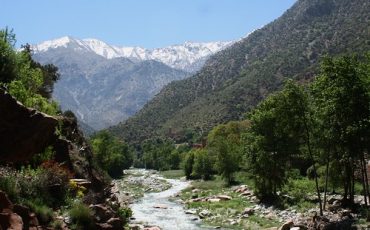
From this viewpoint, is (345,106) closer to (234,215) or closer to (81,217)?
(234,215)

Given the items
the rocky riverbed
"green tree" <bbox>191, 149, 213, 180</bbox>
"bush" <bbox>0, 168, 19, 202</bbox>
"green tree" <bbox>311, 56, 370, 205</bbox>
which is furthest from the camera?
"green tree" <bbox>191, 149, 213, 180</bbox>

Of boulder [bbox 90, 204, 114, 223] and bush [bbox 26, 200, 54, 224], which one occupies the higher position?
bush [bbox 26, 200, 54, 224]

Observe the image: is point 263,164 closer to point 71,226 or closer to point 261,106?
point 261,106

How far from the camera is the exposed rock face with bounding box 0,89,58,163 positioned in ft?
79.5

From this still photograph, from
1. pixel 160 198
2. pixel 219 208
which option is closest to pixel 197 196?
pixel 160 198

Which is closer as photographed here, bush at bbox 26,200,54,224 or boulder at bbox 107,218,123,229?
bush at bbox 26,200,54,224

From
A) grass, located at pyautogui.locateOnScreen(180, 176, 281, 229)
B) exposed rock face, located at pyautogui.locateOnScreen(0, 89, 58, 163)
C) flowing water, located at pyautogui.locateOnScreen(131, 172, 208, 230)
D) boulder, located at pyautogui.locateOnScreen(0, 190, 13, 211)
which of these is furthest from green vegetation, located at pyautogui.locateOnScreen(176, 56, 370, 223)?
boulder, located at pyautogui.locateOnScreen(0, 190, 13, 211)

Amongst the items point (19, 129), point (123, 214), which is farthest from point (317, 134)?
point (19, 129)

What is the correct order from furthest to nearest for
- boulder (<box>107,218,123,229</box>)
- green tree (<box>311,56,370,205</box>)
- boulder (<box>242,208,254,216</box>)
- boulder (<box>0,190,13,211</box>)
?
boulder (<box>242,208,254,216</box>) → green tree (<box>311,56,370,205</box>) → boulder (<box>107,218,123,229</box>) → boulder (<box>0,190,13,211</box>)

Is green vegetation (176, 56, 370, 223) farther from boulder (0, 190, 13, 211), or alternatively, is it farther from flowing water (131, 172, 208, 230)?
boulder (0, 190, 13, 211)

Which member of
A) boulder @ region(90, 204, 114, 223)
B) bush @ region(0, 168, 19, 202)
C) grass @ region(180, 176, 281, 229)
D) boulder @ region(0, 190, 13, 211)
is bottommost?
grass @ region(180, 176, 281, 229)

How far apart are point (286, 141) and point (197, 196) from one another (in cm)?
2248

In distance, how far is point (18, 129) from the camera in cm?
2467

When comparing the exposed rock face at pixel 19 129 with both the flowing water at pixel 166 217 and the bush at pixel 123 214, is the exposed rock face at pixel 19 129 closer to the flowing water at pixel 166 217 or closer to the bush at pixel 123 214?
the bush at pixel 123 214
